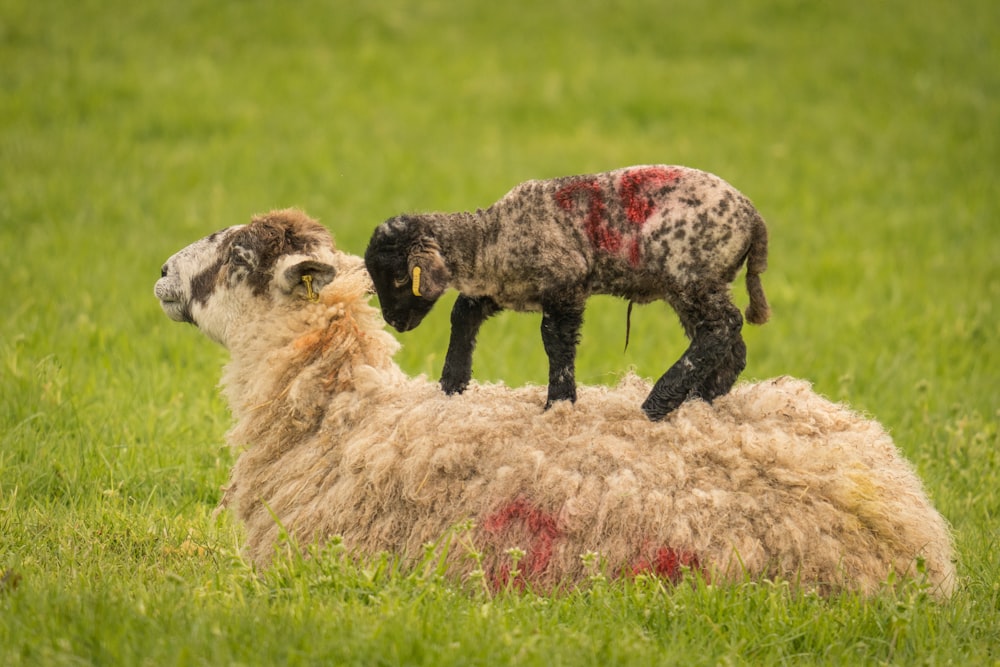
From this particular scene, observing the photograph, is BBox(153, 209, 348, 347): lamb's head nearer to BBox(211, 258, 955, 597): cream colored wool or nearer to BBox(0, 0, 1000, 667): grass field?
BBox(211, 258, 955, 597): cream colored wool

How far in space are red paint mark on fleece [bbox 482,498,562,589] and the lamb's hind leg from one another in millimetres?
665

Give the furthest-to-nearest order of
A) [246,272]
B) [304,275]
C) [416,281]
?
[246,272]
[304,275]
[416,281]

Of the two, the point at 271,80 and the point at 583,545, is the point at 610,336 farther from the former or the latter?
the point at 271,80

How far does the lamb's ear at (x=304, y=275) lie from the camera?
18.9ft

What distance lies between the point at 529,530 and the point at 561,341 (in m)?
0.79

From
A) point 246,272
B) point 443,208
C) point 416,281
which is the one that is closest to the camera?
point 416,281

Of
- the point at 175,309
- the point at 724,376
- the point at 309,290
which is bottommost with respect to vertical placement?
the point at 724,376

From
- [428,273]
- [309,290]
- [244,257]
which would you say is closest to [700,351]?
[428,273]

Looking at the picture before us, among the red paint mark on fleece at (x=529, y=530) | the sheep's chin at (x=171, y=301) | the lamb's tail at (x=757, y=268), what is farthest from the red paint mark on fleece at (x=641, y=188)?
the sheep's chin at (x=171, y=301)

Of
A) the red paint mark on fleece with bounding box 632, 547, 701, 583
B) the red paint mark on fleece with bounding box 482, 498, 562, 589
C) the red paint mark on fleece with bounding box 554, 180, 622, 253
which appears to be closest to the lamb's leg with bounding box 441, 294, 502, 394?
the red paint mark on fleece with bounding box 554, 180, 622, 253

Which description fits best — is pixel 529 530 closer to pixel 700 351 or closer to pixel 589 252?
pixel 700 351

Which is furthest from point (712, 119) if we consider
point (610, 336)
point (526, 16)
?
point (610, 336)

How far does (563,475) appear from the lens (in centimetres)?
530

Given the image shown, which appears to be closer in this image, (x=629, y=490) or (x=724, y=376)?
(x=629, y=490)
